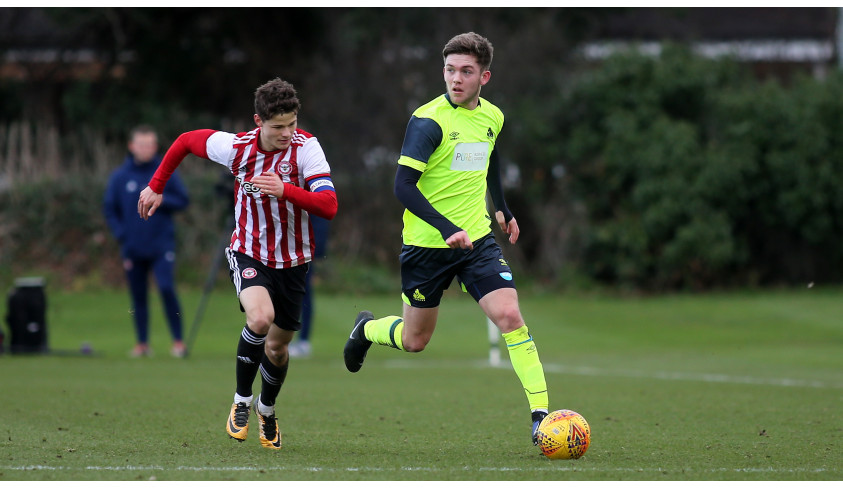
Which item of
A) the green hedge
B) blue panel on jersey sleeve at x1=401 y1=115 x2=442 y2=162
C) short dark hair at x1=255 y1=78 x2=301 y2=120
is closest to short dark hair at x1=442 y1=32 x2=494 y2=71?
blue panel on jersey sleeve at x1=401 y1=115 x2=442 y2=162

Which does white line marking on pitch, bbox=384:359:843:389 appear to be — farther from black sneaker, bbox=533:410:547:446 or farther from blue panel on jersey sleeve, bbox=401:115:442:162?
blue panel on jersey sleeve, bbox=401:115:442:162

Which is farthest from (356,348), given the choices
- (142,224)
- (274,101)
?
(142,224)

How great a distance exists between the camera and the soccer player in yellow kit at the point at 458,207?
20.3 ft

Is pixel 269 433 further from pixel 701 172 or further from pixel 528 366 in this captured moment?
pixel 701 172

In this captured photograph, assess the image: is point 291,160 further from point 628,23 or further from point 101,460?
point 628,23

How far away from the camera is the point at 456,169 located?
6531 mm

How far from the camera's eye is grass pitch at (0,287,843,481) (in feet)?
17.8

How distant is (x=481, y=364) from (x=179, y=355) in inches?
150

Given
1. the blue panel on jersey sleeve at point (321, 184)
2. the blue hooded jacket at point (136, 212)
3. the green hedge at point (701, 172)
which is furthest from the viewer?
the green hedge at point (701, 172)

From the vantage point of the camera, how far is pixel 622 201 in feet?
73.2

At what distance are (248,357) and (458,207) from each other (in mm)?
1538

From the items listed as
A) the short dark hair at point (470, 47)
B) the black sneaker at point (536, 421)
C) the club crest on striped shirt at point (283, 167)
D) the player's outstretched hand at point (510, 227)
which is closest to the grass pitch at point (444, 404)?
the black sneaker at point (536, 421)

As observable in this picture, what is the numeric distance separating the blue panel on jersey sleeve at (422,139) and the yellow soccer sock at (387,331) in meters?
1.30

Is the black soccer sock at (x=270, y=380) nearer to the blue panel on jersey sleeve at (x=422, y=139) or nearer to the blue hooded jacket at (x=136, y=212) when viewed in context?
the blue panel on jersey sleeve at (x=422, y=139)
